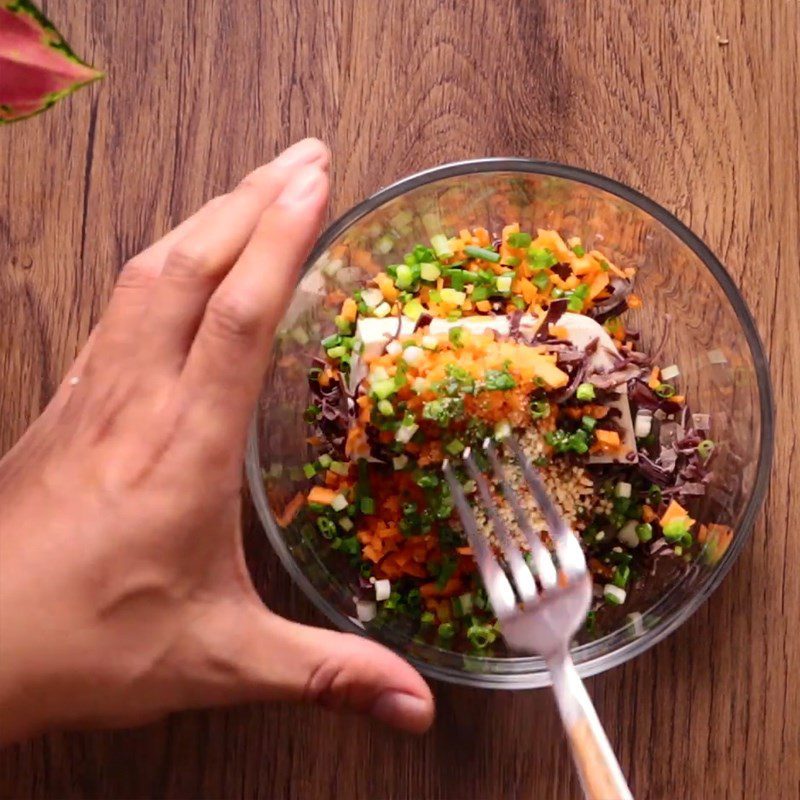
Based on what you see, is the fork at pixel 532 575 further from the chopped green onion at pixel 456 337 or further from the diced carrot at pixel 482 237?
the diced carrot at pixel 482 237

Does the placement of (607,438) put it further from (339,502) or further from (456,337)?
(339,502)

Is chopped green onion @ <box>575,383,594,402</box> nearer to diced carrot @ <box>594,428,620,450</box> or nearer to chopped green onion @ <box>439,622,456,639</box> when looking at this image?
diced carrot @ <box>594,428,620,450</box>

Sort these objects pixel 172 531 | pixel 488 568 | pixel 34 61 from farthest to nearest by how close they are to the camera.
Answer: pixel 488 568, pixel 172 531, pixel 34 61

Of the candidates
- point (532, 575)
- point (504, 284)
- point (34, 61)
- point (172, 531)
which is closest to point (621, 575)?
point (532, 575)

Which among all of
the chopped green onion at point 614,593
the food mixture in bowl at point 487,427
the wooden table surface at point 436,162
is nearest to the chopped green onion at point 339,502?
the food mixture in bowl at point 487,427

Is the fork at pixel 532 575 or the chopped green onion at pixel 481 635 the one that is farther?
the chopped green onion at pixel 481 635

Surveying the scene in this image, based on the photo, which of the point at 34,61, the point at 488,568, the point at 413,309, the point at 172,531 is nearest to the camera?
the point at 34,61
